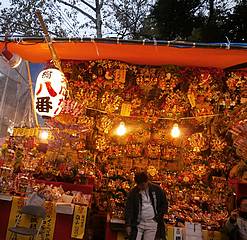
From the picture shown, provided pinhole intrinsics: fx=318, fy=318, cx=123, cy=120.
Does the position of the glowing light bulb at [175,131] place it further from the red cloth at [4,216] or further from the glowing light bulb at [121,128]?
the red cloth at [4,216]

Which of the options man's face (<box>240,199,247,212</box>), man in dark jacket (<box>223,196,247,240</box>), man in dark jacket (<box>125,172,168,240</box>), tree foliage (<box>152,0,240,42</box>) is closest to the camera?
man in dark jacket (<box>125,172,168,240</box>)

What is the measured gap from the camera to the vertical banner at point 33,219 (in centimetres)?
583

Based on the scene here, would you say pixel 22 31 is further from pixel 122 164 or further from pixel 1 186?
pixel 1 186

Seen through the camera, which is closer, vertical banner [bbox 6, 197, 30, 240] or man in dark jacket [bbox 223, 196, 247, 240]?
man in dark jacket [bbox 223, 196, 247, 240]

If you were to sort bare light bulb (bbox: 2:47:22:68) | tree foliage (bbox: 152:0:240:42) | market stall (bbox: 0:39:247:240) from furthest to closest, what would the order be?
1. tree foliage (bbox: 152:0:240:42)
2. market stall (bbox: 0:39:247:240)
3. bare light bulb (bbox: 2:47:22:68)

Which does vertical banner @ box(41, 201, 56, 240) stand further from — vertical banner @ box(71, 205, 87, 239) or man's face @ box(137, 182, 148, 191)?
man's face @ box(137, 182, 148, 191)

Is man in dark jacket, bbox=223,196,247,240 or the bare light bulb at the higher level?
the bare light bulb

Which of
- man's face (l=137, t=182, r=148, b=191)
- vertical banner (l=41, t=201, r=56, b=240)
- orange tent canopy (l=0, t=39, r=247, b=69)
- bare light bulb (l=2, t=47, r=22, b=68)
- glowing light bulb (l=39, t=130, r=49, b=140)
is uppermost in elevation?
orange tent canopy (l=0, t=39, r=247, b=69)

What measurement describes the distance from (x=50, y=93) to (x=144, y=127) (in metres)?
3.48

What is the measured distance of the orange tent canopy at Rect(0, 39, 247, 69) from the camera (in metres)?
6.52

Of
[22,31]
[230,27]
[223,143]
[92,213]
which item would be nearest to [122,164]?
[92,213]

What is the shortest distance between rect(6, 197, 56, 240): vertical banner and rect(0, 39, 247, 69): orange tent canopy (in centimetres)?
334

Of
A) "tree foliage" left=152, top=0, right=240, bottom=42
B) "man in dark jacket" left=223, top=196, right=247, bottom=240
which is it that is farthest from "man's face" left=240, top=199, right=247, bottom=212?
"tree foliage" left=152, top=0, right=240, bottom=42

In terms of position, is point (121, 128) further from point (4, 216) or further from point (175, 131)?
point (4, 216)
